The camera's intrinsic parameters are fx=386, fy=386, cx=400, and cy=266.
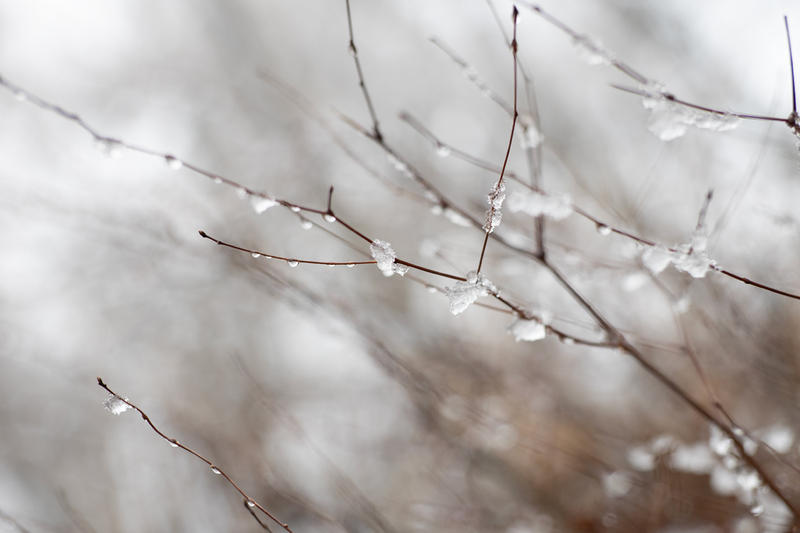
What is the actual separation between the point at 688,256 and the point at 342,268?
2811 millimetres

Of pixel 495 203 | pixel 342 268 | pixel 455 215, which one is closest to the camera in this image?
pixel 495 203

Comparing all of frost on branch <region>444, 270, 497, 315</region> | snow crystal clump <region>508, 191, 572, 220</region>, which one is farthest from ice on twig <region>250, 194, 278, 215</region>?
snow crystal clump <region>508, 191, 572, 220</region>

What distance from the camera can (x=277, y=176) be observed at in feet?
10.7

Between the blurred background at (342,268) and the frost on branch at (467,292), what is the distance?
3.85ft

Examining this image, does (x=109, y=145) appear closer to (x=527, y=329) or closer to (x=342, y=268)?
(x=527, y=329)

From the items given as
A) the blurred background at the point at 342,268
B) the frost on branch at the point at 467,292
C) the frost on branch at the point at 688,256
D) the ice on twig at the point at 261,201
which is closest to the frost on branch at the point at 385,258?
the frost on branch at the point at 467,292

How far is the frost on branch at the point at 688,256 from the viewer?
713mm

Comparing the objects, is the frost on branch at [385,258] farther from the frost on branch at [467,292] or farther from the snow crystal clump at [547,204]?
the snow crystal clump at [547,204]

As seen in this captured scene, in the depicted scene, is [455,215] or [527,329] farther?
[455,215]

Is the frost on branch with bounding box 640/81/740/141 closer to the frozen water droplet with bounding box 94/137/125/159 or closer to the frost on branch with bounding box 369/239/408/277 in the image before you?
the frost on branch with bounding box 369/239/408/277

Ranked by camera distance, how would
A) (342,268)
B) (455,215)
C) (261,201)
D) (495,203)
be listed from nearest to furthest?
(495,203), (261,201), (455,215), (342,268)

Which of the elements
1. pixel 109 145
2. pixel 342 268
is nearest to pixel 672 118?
pixel 109 145

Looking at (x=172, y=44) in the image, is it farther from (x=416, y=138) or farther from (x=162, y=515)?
(x=162, y=515)

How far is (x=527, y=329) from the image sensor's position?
797 millimetres
